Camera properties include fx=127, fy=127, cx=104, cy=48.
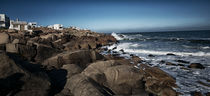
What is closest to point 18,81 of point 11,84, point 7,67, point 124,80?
point 11,84

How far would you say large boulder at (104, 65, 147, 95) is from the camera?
650 centimetres

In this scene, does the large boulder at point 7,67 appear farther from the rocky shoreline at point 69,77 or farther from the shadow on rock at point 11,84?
the shadow on rock at point 11,84

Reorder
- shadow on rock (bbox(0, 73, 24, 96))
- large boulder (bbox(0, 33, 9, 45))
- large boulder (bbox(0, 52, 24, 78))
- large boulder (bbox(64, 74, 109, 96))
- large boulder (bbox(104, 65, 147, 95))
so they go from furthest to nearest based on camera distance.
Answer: large boulder (bbox(0, 33, 9, 45)) → large boulder (bbox(104, 65, 147, 95)) → large boulder (bbox(64, 74, 109, 96)) → large boulder (bbox(0, 52, 24, 78)) → shadow on rock (bbox(0, 73, 24, 96))

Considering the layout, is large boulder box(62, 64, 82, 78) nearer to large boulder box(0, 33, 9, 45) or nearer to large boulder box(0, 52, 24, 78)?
large boulder box(0, 52, 24, 78)

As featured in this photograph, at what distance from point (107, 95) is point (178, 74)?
25.0 feet

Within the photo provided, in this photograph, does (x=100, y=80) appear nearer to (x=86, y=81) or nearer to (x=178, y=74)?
(x=86, y=81)

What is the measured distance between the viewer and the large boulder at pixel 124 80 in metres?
6.50

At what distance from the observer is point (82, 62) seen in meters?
9.47

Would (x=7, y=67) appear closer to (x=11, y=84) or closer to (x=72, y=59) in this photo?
(x=11, y=84)

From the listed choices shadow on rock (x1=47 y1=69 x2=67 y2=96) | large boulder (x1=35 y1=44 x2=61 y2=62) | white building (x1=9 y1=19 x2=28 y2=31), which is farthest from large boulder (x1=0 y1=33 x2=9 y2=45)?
white building (x1=9 y1=19 x2=28 y2=31)

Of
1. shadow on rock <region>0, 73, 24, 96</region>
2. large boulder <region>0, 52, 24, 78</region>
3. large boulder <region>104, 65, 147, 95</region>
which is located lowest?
large boulder <region>104, 65, 147, 95</region>

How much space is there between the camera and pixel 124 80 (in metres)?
6.75

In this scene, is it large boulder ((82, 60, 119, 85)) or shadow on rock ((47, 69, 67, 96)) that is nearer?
shadow on rock ((47, 69, 67, 96))

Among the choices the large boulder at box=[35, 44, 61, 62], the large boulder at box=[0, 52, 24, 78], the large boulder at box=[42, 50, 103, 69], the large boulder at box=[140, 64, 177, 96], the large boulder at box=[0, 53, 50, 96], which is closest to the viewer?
the large boulder at box=[0, 53, 50, 96]
